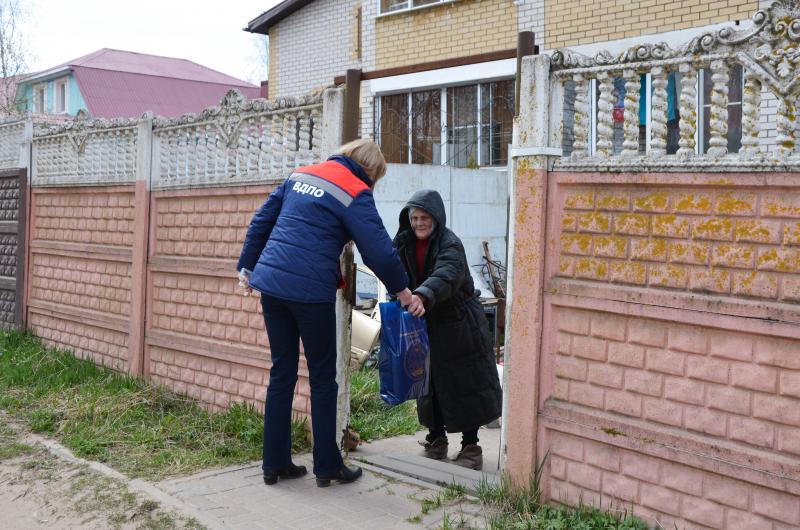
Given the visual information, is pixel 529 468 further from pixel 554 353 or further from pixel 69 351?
pixel 69 351

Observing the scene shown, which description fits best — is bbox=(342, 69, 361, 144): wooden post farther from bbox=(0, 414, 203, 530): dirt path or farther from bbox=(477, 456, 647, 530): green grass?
bbox=(0, 414, 203, 530): dirt path

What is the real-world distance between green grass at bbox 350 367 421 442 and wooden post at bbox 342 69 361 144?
215 cm

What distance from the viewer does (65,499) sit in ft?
16.3

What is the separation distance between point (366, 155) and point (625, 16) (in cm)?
832

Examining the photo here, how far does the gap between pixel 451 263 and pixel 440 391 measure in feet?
2.80

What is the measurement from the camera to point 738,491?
3.73 metres

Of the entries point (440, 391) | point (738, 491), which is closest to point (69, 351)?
point (440, 391)

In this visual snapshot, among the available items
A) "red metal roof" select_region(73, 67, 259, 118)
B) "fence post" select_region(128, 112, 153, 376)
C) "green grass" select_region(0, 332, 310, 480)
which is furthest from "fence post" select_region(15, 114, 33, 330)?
"red metal roof" select_region(73, 67, 259, 118)

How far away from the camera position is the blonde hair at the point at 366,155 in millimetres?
4883

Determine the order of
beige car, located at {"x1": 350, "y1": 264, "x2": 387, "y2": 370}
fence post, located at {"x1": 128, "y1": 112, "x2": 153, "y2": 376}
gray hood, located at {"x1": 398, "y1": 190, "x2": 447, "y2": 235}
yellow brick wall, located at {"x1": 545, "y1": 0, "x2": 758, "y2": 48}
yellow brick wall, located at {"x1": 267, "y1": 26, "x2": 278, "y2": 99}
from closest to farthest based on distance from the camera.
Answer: gray hood, located at {"x1": 398, "y1": 190, "x2": 447, "y2": 235} < fence post, located at {"x1": 128, "y1": 112, "x2": 153, "y2": 376} < beige car, located at {"x1": 350, "y1": 264, "x2": 387, "y2": 370} < yellow brick wall, located at {"x1": 545, "y1": 0, "x2": 758, "y2": 48} < yellow brick wall, located at {"x1": 267, "y1": 26, "x2": 278, "y2": 99}

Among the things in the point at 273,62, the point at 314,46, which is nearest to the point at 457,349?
the point at 314,46

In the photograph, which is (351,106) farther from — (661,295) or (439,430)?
(661,295)

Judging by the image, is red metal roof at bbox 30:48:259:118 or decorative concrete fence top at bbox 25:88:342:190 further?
red metal roof at bbox 30:48:259:118

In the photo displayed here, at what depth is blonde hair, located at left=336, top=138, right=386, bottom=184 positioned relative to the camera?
4.88 m
